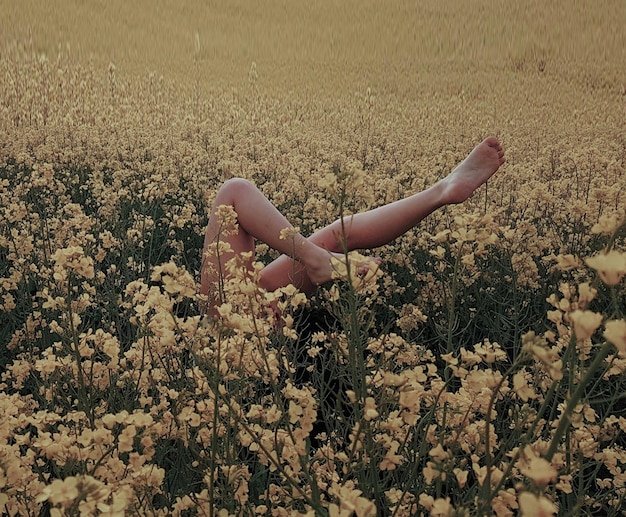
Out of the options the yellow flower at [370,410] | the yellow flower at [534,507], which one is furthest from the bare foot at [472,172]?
the yellow flower at [534,507]

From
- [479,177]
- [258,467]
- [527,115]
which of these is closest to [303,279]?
[479,177]

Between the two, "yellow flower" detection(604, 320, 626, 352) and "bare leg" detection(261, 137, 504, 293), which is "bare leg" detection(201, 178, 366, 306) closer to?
"bare leg" detection(261, 137, 504, 293)

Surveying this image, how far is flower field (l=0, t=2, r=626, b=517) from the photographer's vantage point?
1090 mm

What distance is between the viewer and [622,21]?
12602mm

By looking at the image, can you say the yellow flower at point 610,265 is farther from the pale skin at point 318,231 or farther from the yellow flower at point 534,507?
the pale skin at point 318,231

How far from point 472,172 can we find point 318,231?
1.90ft

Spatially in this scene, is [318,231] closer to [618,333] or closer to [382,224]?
[382,224]

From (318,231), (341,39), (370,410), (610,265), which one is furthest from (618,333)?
(341,39)

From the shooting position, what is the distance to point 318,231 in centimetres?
262

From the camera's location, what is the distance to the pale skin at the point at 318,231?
2.42 metres

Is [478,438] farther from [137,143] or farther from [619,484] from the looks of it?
[137,143]

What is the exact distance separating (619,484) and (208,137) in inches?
187

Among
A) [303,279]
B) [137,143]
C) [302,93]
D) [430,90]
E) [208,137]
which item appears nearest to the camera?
[303,279]

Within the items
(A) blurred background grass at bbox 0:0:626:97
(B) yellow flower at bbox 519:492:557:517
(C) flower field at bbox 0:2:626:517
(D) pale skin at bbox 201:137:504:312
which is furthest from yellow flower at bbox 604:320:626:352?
(A) blurred background grass at bbox 0:0:626:97
